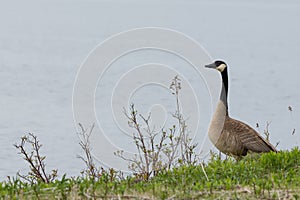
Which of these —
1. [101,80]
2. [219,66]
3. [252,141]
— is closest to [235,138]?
Answer: [252,141]

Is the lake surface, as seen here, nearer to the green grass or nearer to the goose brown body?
the goose brown body

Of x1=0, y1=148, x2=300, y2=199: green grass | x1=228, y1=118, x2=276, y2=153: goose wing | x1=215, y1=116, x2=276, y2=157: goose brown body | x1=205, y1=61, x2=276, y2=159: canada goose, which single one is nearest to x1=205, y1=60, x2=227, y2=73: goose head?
x1=205, y1=61, x2=276, y2=159: canada goose

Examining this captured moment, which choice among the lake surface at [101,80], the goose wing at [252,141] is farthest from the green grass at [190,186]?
the lake surface at [101,80]

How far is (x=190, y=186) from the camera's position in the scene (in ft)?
19.4

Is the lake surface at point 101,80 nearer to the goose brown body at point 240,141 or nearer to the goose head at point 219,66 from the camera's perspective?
the goose brown body at point 240,141

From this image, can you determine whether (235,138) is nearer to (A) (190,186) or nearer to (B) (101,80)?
(A) (190,186)

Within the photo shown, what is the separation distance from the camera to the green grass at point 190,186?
5.56 meters

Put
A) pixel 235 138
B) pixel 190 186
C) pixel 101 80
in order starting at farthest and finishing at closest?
pixel 101 80 → pixel 235 138 → pixel 190 186

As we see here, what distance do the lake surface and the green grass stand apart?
3.33 m

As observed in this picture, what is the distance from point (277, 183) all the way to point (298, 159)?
113 centimetres

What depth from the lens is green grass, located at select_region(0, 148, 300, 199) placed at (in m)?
5.56

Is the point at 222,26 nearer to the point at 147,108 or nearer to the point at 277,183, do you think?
the point at 147,108

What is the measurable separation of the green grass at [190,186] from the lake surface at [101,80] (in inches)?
131

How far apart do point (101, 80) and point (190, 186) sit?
13.6 metres
